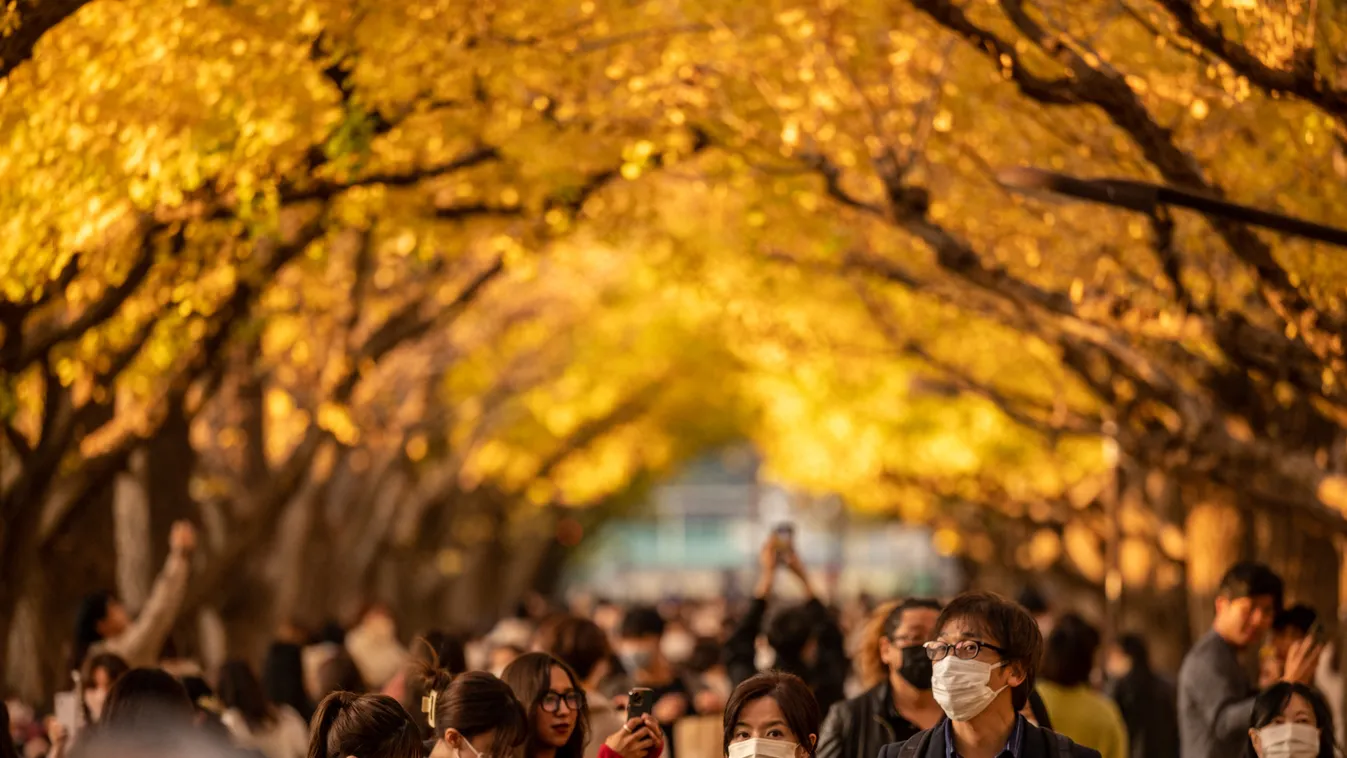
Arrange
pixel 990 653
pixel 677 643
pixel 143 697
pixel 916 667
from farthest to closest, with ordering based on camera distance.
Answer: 1. pixel 677 643
2. pixel 916 667
3. pixel 143 697
4. pixel 990 653

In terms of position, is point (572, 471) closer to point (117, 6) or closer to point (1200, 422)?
point (1200, 422)

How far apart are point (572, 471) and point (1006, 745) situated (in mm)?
36309

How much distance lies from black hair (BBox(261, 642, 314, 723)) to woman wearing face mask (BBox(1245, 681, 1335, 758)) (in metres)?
6.46

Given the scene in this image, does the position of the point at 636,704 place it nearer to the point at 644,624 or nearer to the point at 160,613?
the point at 644,624

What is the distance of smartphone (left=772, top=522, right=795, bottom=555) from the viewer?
11875mm

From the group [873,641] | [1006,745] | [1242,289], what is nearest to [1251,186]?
[1242,289]

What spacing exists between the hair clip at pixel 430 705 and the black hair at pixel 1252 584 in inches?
145

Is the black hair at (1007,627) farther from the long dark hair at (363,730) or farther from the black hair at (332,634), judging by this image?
the black hair at (332,634)

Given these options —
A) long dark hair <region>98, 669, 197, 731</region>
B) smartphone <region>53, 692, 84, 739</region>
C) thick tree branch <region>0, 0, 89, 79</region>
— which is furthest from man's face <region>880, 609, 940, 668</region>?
thick tree branch <region>0, 0, 89, 79</region>

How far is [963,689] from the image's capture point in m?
6.62

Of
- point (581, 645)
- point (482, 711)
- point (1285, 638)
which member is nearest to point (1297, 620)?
point (1285, 638)

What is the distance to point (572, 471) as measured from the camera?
4281 centimetres

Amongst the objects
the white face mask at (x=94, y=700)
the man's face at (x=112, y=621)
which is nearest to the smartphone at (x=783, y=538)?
the white face mask at (x=94, y=700)

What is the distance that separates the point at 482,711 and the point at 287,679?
19.9ft
